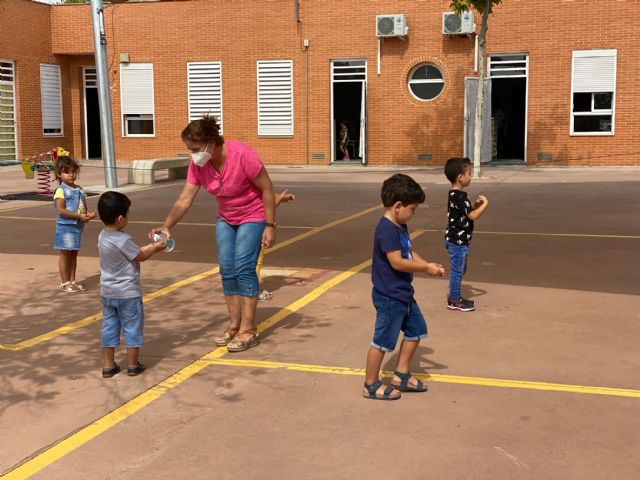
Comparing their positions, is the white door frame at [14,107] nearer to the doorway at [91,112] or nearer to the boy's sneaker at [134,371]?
the doorway at [91,112]

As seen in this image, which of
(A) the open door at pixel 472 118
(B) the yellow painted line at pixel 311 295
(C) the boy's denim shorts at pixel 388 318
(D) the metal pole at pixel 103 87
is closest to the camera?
(C) the boy's denim shorts at pixel 388 318

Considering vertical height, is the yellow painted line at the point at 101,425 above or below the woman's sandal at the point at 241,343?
below

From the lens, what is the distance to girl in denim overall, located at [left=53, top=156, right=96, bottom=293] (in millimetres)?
7969

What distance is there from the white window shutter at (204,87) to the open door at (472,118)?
8.73 meters

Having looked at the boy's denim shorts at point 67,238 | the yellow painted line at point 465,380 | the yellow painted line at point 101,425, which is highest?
the boy's denim shorts at point 67,238

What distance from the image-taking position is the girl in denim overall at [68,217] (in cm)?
797

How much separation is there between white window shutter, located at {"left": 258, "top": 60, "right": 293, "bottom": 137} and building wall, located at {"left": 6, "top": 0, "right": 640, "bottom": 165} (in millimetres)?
247

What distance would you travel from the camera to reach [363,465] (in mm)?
3908

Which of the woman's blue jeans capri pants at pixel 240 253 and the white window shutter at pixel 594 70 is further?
the white window shutter at pixel 594 70

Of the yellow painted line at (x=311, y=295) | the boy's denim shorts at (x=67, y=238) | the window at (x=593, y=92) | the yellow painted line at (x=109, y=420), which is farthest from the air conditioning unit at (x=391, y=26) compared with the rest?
the yellow painted line at (x=109, y=420)

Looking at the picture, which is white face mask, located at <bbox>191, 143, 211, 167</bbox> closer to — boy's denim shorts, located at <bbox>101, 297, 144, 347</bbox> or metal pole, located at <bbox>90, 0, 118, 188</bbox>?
boy's denim shorts, located at <bbox>101, 297, 144, 347</bbox>

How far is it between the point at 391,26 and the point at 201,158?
20.9 m

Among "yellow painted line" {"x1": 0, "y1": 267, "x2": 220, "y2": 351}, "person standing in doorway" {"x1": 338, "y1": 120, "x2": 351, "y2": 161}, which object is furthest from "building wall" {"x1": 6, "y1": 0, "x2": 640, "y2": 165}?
"yellow painted line" {"x1": 0, "y1": 267, "x2": 220, "y2": 351}

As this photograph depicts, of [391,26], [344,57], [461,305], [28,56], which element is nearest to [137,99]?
[28,56]
